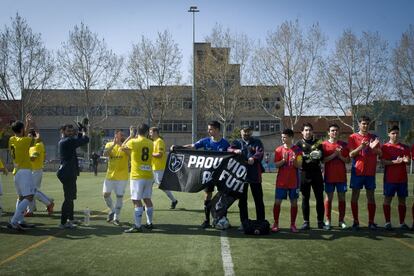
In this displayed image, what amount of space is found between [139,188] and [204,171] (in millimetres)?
1445

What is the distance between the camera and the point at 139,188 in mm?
8766

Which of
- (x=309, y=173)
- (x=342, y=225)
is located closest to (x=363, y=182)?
(x=342, y=225)

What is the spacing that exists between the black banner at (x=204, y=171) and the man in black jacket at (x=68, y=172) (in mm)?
1985

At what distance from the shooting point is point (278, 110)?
54938 mm

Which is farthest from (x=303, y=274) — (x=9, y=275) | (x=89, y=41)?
(x=89, y=41)

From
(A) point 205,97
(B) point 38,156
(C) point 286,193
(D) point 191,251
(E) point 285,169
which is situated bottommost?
(D) point 191,251

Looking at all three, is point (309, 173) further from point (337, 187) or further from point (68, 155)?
point (68, 155)

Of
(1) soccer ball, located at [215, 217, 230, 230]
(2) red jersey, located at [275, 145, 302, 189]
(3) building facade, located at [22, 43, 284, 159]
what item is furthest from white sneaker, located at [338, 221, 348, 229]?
(3) building facade, located at [22, 43, 284, 159]

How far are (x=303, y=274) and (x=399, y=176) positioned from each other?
4.70m

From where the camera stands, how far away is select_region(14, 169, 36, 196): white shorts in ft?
29.7

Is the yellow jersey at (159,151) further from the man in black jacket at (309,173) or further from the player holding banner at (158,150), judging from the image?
the man in black jacket at (309,173)

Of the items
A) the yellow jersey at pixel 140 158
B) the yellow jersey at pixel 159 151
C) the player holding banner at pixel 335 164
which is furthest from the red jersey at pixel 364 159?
the yellow jersey at pixel 159 151

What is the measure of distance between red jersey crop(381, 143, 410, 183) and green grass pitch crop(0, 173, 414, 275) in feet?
3.82

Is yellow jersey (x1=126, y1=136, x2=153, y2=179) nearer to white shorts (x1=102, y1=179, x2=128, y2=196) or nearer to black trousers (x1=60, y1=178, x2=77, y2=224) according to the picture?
white shorts (x1=102, y1=179, x2=128, y2=196)
